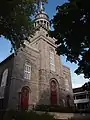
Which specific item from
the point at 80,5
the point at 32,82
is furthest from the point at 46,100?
the point at 80,5

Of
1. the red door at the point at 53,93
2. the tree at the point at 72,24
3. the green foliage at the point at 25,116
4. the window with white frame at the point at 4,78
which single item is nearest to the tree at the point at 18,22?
the tree at the point at 72,24

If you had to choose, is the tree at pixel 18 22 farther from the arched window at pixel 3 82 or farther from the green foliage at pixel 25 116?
the arched window at pixel 3 82

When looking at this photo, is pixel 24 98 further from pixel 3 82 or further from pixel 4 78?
pixel 4 78

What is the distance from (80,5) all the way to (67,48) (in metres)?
5.15

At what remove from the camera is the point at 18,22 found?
1530 cm

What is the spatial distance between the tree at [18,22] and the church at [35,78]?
11.7 ft

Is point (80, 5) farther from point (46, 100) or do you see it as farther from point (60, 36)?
point (46, 100)

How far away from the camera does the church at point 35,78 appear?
941 inches

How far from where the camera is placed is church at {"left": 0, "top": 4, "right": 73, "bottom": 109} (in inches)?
941

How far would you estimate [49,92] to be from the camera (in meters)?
28.3

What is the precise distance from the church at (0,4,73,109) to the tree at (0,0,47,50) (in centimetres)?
355

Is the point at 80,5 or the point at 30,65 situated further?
the point at 30,65

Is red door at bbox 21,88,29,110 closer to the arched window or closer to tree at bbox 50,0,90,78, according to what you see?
the arched window

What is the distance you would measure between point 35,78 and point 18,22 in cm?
1412
